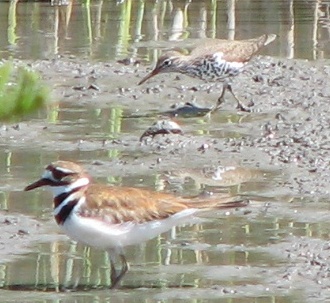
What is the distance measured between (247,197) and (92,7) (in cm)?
853

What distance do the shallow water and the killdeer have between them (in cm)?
23

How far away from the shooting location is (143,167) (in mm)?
9203

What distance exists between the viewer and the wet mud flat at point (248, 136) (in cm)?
722

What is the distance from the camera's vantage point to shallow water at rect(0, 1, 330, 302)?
6.53 metres

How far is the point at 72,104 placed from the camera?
1156 centimetres

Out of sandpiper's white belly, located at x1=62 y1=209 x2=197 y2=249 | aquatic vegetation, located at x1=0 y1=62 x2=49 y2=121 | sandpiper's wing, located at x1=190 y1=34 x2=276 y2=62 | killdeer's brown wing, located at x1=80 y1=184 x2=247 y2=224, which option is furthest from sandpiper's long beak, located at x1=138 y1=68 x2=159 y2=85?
aquatic vegetation, located at x1=0 y1=62 x2=49 y2=121

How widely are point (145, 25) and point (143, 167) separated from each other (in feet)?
21.3

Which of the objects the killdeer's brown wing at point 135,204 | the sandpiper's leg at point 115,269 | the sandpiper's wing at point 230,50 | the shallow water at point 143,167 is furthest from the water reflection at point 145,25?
the sandpiper's leg at point 115,269

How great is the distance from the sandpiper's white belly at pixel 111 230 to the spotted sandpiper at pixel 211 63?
15.7ft

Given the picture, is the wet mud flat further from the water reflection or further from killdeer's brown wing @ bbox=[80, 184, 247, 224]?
the water reflection

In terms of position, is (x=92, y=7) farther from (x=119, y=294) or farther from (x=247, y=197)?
(x=119, y=294)

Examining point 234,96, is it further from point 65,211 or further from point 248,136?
point 65,211

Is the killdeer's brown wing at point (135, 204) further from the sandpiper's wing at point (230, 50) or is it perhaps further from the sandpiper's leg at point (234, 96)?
the sandpiper's wing at point (230, 50)

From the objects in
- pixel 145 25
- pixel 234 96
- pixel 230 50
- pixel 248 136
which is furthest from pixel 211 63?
pixel 145 25
